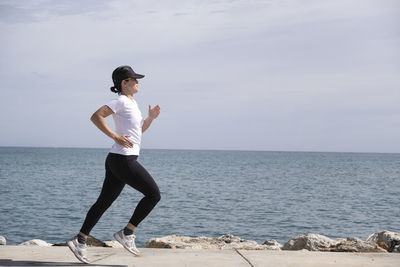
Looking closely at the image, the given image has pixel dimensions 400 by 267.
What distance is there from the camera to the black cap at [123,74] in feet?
17.0

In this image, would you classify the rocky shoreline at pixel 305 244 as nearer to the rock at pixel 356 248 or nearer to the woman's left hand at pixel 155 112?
the rock at pixel 356 248

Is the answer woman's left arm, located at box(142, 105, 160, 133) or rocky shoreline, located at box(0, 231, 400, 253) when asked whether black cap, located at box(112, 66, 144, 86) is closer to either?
woman's left arm, located at box(142, 105, 160, 133)

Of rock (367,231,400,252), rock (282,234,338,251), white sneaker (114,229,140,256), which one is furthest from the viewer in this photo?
rock (367,231,400,252)

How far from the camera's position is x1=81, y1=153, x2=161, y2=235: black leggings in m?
4.95

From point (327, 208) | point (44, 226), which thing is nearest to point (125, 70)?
point (44, 226)

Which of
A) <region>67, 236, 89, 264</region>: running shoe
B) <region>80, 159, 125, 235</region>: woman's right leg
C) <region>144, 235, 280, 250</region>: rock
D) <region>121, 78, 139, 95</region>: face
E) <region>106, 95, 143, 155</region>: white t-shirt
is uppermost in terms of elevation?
<region>121, 78, 139, 95</region>: face

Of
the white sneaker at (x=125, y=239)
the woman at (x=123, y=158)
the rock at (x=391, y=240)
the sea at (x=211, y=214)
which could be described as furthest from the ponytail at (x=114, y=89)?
the sea at (x=211, y=214)

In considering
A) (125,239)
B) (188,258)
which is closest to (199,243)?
(188,258)

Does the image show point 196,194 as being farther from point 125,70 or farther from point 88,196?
point 125,70

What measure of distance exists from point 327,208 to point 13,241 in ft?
55.8

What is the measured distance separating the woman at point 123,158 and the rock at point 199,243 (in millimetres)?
2385

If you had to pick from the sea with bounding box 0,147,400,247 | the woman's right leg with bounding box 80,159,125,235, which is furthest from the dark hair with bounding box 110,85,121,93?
the sea with bounding box 0,147,400,247

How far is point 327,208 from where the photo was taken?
2830 cm

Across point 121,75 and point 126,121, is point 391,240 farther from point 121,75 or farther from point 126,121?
point 121,75
